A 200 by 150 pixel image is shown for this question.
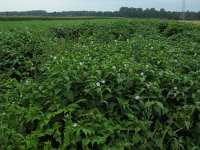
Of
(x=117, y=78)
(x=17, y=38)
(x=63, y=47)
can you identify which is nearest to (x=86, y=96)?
(x=117, y=78)

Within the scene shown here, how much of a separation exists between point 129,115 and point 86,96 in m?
0.51

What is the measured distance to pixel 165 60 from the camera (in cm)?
451

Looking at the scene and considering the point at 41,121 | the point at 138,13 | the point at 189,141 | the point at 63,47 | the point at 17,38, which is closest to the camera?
the point at 41,121

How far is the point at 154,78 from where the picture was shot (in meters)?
3.60

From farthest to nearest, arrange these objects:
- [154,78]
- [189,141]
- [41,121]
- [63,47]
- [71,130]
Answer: [63,47] < [154,78] < [189,141] < [41,121] < [71,130]

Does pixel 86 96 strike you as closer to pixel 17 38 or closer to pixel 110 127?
pixel 110 127

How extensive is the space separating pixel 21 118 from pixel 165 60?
218cm

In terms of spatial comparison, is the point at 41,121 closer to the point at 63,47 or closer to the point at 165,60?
the point at 165,60

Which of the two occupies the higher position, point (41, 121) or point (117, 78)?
point (117, 78)

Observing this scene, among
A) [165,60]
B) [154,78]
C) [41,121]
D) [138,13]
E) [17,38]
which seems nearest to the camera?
[41,121]

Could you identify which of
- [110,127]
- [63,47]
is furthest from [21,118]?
[63,47]

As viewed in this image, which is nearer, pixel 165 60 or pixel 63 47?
pixel 165 60

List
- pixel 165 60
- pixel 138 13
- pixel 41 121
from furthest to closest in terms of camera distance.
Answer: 1. pixel 138 13
2. pixel 165 60
3. pixel 41 121

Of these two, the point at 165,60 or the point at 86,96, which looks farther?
the point at 165,60
